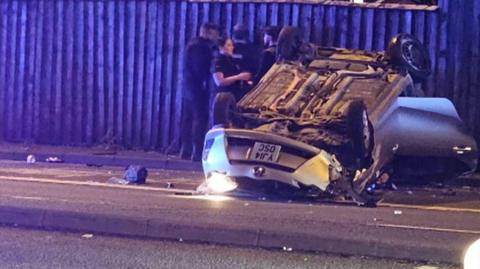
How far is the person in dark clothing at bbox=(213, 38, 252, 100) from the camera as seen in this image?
14.9 metres

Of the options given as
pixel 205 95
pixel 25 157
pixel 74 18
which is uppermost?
pixel 74 18

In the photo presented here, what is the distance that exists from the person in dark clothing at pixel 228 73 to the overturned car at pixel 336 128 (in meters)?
1.31

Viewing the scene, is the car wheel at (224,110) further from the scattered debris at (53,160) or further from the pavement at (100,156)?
the scattered debris at (53,160)

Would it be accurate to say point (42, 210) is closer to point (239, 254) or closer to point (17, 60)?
point (239, 254)

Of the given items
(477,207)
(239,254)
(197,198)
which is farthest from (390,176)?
(239,254)

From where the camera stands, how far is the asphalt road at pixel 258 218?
8219 mm

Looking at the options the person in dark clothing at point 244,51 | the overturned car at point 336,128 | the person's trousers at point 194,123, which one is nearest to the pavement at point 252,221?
the overturned car at point 336,128

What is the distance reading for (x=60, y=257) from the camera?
7.98m

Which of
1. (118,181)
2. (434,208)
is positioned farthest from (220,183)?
(434,208)

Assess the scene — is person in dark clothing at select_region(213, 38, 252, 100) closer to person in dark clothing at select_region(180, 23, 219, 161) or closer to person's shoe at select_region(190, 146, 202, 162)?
person in dark clothing at select_region(180, 23, 219, 161)

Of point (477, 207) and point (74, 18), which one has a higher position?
point (74, 18)

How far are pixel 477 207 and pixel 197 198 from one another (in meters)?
3.42

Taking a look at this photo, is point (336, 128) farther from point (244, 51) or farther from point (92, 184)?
point (244, 51)

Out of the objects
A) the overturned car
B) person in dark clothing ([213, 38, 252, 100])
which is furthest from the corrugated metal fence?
the overturned car
